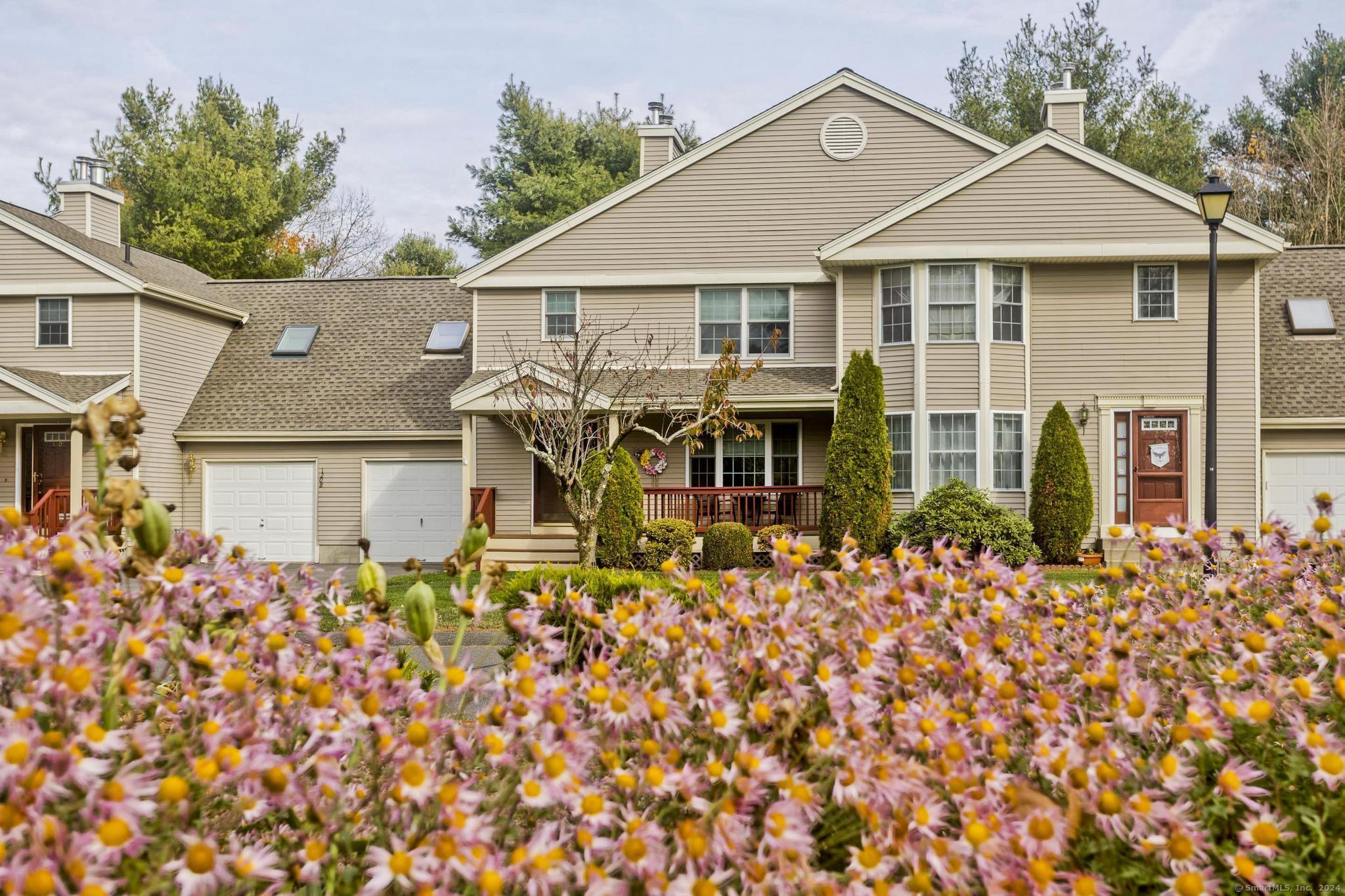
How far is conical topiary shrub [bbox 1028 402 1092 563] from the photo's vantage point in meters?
16.4

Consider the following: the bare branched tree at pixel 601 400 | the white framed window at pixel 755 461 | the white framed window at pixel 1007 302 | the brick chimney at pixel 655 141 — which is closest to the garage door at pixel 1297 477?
the white framed window at pixel 1007 302

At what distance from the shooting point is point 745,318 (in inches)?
778

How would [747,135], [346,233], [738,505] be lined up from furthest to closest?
1. [346,233]
2. [747,135]
3. [738,505]

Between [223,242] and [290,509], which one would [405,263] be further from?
[290,509]

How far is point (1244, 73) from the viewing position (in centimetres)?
3806

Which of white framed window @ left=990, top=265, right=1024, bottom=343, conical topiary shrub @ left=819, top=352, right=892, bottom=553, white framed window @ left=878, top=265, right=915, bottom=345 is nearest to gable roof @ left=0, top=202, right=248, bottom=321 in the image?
conical topiary shrub @ left=819, top=352, right=892, bottom=553

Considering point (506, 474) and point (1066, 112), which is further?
point (1066, 112)

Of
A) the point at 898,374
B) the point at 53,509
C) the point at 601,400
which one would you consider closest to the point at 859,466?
the point at 898,374

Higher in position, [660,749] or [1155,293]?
[1155,293]

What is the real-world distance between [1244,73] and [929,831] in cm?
4453

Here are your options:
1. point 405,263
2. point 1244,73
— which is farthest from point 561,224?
point 1244,73

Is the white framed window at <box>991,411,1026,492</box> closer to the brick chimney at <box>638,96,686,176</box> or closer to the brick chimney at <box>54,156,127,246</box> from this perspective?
the brick chimney at <box>638,96,686,176</box>

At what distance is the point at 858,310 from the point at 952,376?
82.1 inches

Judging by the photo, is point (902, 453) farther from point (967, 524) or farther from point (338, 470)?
point (338, 470)
